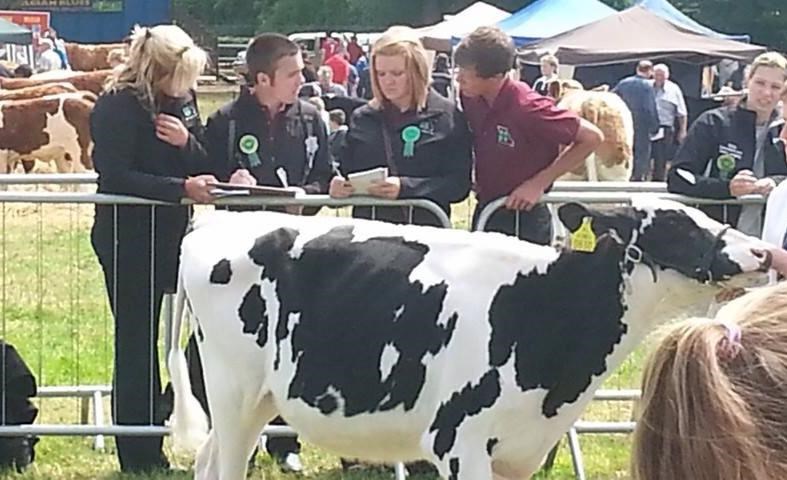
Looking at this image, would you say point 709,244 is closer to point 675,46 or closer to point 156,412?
point 156,412

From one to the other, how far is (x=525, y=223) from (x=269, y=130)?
1291 millimetres

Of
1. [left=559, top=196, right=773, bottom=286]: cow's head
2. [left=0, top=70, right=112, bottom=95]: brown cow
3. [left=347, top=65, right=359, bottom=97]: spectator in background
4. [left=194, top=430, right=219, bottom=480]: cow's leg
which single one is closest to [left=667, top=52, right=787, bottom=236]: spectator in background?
[left=559, top=196, right=773, bottom=286]: cow's head

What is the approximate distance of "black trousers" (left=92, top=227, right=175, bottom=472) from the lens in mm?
6660

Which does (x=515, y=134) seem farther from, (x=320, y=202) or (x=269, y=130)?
(x=269, y=130)

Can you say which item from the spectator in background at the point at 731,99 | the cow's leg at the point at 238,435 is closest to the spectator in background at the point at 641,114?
the spectator in background at the point at 731,99

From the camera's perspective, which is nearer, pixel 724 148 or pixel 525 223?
pixel 525 223

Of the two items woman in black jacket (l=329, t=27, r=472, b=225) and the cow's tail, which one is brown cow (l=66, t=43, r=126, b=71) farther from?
the cow's tail

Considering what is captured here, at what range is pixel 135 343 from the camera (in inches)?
267

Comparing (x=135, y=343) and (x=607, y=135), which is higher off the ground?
(x=607, y=135)

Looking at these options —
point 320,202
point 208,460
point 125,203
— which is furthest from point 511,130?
point 208,460

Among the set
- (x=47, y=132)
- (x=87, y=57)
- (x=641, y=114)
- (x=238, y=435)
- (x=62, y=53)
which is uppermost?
(x=238, y=435)

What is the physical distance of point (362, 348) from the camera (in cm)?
510

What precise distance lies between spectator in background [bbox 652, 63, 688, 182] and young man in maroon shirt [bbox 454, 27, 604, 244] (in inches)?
522

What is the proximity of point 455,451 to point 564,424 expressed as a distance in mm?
402
